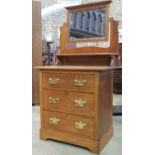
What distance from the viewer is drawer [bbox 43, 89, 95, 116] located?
179 centimetres

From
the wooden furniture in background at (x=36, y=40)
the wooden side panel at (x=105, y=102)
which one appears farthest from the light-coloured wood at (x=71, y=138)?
the wooden furniture in background at (x=36, y=40)

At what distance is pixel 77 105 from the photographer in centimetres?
185

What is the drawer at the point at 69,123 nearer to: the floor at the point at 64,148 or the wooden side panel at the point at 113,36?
the floor at the point at 64,148

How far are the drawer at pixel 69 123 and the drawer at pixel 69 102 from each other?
5cm

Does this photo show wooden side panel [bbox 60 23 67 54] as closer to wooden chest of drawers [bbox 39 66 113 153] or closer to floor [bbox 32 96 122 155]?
→ wooden chest of drawers [bbox 39 66 113 153]

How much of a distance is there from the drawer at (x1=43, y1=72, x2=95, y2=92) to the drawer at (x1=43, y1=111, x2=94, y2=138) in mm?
264

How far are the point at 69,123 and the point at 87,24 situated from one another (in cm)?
113

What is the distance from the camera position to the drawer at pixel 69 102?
1.79m

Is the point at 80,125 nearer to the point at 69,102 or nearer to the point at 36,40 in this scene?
the point at 69,102

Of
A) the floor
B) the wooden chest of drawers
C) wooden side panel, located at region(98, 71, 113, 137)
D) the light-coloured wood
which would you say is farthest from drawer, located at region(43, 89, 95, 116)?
the floor

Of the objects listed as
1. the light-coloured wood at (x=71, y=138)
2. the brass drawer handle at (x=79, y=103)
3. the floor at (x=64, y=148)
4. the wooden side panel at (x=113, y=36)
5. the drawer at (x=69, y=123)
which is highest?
the wooden side panel at (x=113, y=36)
